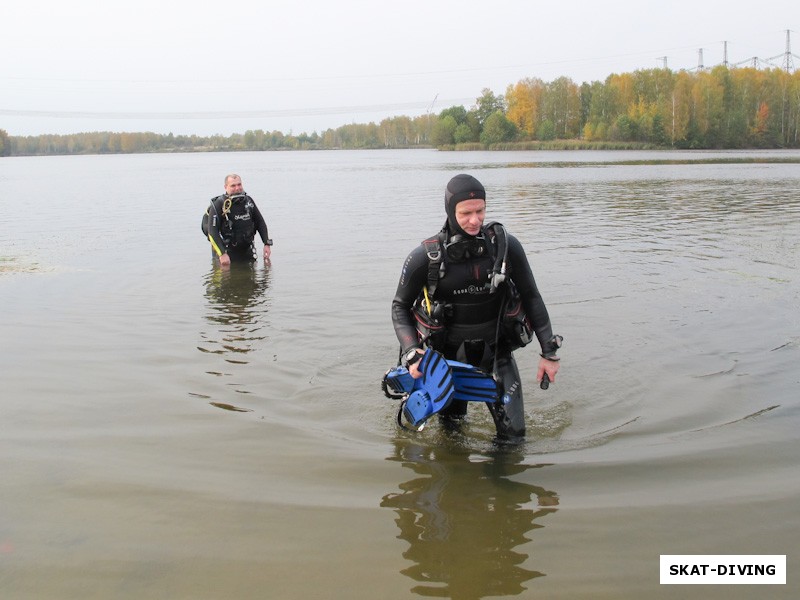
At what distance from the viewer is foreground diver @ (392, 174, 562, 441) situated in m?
4.76

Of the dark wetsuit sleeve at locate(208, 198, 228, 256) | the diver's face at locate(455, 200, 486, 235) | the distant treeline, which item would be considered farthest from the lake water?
the distant treeline

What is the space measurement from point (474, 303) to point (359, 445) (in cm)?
144

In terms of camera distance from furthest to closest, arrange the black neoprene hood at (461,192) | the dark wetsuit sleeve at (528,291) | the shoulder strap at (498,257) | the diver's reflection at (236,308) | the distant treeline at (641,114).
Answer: the distant treeline at (641,114) < the diver's reflection at (236,308) < the dark wetsuit sleeve at (528,291) < the shoulder strap at (498,257) < the black neoprene hood at (461,192)

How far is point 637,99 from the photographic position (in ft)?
391

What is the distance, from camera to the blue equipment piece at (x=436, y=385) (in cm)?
483

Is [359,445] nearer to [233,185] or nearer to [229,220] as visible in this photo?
[233,185]

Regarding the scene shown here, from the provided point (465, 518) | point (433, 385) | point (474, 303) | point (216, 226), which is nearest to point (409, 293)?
point (474, 303)

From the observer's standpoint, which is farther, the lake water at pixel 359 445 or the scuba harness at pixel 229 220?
the scuba harness at pixel 229 220

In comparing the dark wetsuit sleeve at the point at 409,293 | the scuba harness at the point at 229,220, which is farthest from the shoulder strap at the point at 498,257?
the scuba harness at the point at 229,220

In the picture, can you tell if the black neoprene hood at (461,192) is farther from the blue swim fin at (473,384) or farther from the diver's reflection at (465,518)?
the diver's reflection at (465,518)

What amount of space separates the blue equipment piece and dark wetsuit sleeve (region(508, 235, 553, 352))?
472 millimetres

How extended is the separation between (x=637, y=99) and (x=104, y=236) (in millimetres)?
114648

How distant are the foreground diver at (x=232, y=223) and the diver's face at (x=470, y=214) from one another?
812 cm

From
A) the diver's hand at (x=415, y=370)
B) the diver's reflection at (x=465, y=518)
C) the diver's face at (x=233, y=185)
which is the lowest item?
the diver's reflection at (x=465, y=518)
